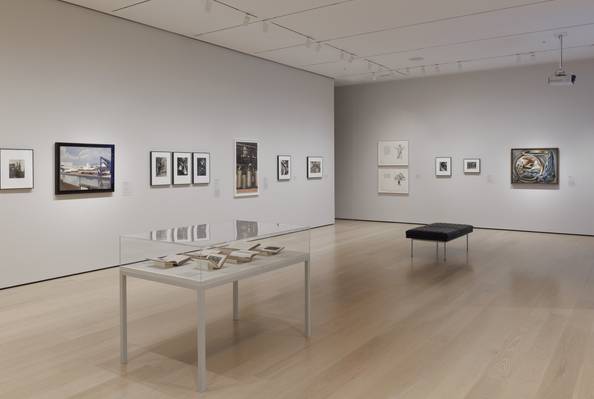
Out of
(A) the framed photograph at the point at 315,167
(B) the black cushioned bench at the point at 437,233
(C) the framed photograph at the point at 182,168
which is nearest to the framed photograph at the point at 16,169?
(C) the framed photograph at the point at 182,168

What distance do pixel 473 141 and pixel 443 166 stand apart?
1.15 metres

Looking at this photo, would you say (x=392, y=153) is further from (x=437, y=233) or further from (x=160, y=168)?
(x=160, y=168)

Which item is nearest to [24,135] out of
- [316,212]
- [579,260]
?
[316,212]

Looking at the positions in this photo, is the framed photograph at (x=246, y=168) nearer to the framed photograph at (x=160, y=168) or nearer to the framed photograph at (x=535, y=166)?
the framed photograph at (x=160, y=168)

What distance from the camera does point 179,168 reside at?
9.91 metres

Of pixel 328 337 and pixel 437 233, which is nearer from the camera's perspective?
pixel 328 337

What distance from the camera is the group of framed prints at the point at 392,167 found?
15617 millimetres

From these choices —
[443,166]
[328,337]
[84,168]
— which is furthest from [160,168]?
[443,166]

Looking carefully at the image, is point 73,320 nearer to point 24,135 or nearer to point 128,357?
point 128,357

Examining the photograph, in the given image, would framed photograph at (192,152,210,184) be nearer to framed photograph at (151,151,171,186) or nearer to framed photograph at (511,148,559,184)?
framed photograph at (151,151,171,186)

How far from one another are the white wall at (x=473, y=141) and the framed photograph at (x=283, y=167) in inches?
165

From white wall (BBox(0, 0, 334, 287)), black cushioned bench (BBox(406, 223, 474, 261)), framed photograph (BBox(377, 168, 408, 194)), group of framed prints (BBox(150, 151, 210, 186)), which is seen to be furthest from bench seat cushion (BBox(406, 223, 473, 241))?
framed photograph (BBox(377, 168, 408, 194))

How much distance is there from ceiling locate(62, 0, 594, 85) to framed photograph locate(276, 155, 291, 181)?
253cm

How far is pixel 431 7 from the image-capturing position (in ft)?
27.0
